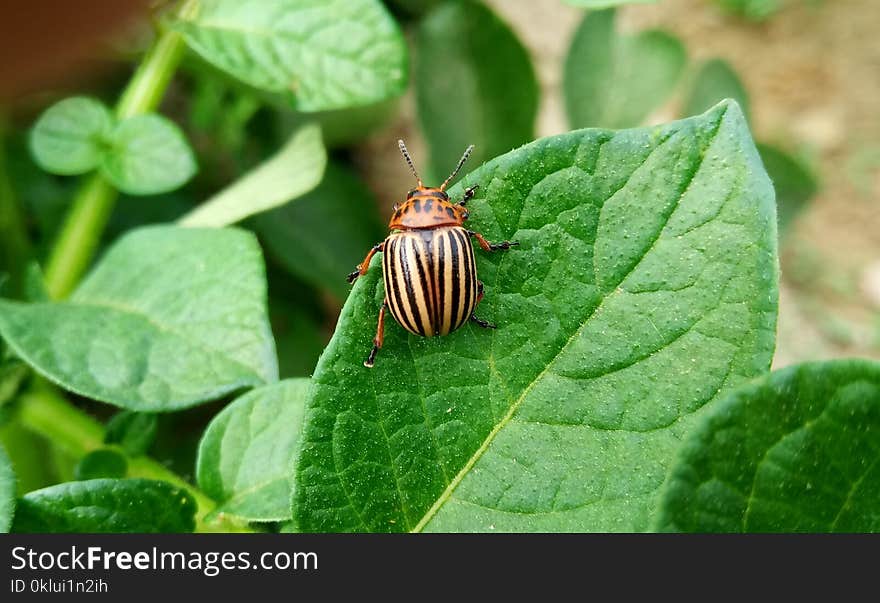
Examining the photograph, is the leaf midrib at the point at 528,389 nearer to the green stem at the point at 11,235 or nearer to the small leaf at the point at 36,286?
the small leaf at the point at 36,286

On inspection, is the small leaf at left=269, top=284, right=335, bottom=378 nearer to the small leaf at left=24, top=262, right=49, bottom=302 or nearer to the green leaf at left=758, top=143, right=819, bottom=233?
the small leaf at left=24, top=262, right=49, bottom=302

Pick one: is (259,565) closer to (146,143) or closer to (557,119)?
(146,143)

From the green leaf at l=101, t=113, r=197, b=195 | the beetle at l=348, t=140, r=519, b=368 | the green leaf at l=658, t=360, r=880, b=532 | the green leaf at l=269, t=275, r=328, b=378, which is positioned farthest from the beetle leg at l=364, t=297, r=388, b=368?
the green leaf at l=269, t=275, r=328, b=378

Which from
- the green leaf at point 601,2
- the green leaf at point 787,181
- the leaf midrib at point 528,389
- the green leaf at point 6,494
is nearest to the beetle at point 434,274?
the leaf midrib at point 528,389

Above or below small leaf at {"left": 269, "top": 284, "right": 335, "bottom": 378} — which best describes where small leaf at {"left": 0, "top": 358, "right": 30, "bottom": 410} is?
below

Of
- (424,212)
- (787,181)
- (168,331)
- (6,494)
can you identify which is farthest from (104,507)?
(787,181)

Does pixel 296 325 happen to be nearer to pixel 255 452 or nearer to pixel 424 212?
pixel 424 212

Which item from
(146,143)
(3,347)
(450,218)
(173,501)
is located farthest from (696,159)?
(3,347)
